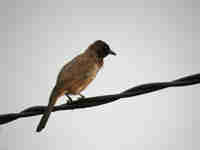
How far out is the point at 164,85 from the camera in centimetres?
420

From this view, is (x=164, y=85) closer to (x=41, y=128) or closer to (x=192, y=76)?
(x=192, y=76)

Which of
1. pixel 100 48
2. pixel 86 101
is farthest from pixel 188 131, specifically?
pixel 86 101

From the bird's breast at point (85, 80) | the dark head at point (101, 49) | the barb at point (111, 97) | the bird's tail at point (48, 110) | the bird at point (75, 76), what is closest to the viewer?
the barb at point (111, 97)

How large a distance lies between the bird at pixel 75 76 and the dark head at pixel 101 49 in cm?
5

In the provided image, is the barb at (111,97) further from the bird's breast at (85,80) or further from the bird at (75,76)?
the bird's breast at (85,80)

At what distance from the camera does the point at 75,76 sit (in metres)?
5.90

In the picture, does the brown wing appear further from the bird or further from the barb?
the barb

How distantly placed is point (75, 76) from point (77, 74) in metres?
0.07

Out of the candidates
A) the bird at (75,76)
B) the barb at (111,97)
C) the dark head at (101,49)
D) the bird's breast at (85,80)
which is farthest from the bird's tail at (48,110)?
the dark head at (101,49)

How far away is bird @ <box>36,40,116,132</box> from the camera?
5262 millimetres

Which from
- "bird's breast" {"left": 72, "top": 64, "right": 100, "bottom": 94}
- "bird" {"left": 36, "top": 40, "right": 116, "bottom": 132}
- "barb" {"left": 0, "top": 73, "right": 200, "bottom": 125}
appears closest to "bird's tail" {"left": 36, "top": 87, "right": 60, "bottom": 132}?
"bird" {"left": 36, "top": 40, "right": 116, "bottom": 132}

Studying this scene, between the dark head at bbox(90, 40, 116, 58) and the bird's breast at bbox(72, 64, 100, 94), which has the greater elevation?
the dark head at bbox(90, 40, 116, 58)

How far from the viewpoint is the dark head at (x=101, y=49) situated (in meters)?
7.04

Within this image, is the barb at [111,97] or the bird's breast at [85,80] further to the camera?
the bird's breast at [85,80]
